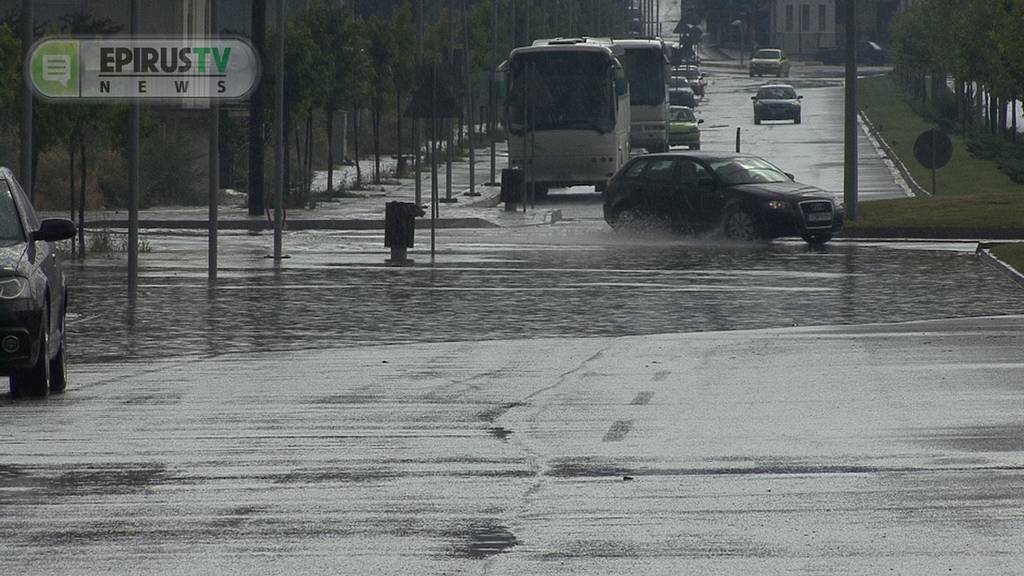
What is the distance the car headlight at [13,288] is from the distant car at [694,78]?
4137 inches

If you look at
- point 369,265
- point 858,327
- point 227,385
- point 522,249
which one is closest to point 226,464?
point 227,385

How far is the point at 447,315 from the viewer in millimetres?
22672

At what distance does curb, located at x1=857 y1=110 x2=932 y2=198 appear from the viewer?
5323 centimetres

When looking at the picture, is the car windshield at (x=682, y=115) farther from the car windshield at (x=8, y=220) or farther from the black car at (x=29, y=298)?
the car windshield at (x=8, y=220)

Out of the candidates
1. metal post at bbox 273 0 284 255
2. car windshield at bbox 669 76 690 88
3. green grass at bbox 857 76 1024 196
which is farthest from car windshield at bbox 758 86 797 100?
metal post at bbox 273 0 284 255

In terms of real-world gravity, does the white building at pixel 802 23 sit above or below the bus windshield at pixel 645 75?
above

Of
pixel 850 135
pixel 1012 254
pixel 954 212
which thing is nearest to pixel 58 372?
pixel 1012 254

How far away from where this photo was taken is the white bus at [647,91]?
6378 centimetres

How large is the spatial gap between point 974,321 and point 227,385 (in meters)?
8.58

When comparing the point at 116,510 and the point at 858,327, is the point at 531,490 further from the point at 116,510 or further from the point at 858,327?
the point at 858,327

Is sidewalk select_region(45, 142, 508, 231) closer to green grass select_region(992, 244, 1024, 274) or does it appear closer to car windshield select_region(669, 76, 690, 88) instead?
green grass select_region(992, 244, 1024, 274)

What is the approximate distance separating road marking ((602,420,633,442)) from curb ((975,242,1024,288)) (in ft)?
45.8

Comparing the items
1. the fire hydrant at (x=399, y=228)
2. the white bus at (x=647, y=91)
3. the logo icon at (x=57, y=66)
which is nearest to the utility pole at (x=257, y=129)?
the logo icon at (x=57, y=66)

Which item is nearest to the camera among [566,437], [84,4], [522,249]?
[566,437]
